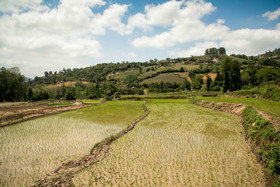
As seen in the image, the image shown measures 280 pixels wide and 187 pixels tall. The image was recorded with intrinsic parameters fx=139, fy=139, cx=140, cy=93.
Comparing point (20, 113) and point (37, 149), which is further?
point (20, 113)

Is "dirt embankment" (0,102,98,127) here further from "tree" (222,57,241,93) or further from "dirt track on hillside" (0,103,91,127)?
"tree" (222,57,241,93)

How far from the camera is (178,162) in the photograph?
29.9 ft

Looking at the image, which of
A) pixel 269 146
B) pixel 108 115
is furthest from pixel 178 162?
pixel 108 115

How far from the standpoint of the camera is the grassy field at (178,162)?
7.41 m

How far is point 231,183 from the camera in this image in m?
7.06

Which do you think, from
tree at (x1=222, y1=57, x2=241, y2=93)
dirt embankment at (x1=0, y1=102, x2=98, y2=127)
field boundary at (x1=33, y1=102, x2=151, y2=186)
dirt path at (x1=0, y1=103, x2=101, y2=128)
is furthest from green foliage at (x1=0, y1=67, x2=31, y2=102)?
tree at (x1=222, y1=57, x2=241, y2=93)

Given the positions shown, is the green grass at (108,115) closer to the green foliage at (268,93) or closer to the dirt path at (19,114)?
the dirt path at (19,114)

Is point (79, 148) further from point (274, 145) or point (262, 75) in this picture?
point (262, 75)

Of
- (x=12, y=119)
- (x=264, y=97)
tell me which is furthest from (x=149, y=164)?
(x=264, y=97)

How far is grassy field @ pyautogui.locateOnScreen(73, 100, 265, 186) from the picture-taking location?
7406 mm

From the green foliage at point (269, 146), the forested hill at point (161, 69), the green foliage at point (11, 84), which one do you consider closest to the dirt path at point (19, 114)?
the green foliage at point (269, 146)

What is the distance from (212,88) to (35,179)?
74.5 meters

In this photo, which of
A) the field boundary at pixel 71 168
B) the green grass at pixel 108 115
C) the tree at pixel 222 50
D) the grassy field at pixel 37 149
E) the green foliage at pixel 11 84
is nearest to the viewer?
the field boundary at pixel 71 168

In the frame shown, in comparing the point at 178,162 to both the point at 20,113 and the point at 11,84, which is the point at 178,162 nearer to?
the point at 20,113
